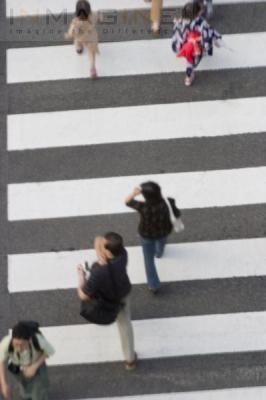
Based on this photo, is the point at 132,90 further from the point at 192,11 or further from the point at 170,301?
the point at 170,301

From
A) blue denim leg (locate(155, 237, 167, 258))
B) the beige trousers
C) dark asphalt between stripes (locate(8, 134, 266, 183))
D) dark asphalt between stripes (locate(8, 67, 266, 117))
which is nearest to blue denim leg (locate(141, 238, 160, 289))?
blue denim leg (locate(155, 237, 167, 258))

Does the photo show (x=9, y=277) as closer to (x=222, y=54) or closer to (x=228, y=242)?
(x=228, y=242)

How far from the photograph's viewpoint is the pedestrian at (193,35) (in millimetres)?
8961

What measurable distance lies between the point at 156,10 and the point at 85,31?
119 cm

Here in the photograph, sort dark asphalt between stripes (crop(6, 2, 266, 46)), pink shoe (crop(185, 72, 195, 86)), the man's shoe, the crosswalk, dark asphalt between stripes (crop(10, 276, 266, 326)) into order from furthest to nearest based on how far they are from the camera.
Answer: dark asphalt between stripes (crop(6, 2, 266, 46)) < pink shoe (crop(185, 72, 195, 86)) < dark asphalt between stripes (crop(10, 276, 266, 326)) < the crosswalk < the man's shoe

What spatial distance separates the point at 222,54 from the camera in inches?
388

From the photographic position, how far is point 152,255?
25.8 feet

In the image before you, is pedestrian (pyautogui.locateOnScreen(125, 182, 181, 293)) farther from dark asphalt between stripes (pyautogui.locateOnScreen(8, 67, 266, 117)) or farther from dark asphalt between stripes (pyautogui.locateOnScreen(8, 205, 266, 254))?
dark asphalt between stripes (pyautogui.locateOnScreen(8, 67, 266, 117))

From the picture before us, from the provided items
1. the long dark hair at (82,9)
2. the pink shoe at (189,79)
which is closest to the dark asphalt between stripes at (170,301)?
the pink shoe at (189,79)

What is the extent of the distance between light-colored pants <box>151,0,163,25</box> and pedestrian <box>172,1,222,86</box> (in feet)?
2.23

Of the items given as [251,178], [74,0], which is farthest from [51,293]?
[74,0]

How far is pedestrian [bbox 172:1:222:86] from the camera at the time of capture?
353 inches

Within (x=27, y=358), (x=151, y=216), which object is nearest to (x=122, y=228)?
(x=151, y=216)

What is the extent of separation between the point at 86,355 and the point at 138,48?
3878 mm
